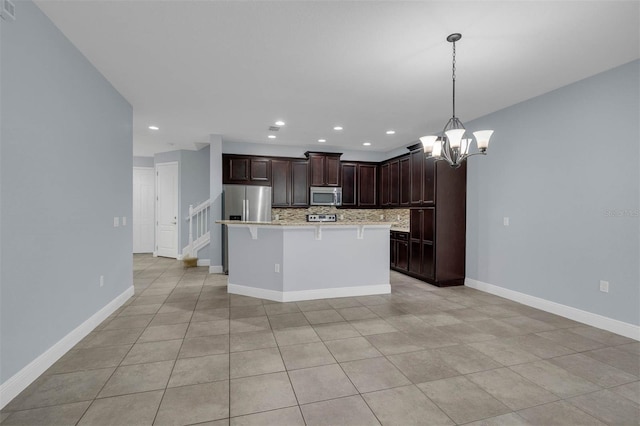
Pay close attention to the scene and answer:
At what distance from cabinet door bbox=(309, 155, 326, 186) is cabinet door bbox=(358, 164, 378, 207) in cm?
97

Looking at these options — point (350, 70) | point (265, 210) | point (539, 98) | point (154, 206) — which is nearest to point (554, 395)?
point (350, 70)

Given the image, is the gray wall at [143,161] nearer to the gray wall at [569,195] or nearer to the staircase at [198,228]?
the staircase at [198,228]

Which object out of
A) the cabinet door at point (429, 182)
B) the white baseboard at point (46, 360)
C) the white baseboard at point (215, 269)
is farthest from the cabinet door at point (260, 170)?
the white baseboard at point (46, 360)

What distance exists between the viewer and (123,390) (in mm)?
2146

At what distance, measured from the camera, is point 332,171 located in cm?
707

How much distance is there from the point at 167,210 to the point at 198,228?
4.03ft

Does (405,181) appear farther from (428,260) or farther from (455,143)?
(455,143)

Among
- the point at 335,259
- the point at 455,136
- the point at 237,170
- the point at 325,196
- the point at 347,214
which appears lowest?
the point at 335,259

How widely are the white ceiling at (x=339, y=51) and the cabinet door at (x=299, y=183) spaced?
2181 millimetres

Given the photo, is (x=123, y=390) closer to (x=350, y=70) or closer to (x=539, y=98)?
(x=350, y=70)

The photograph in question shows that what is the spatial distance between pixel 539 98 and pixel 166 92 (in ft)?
15.7

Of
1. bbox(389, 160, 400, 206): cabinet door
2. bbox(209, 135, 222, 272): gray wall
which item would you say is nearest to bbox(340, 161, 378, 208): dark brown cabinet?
bbox(389, 160, 400, 206): cabinet door

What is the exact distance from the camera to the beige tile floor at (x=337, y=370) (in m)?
1.91

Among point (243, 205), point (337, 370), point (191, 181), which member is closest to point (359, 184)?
point (243, 205)
